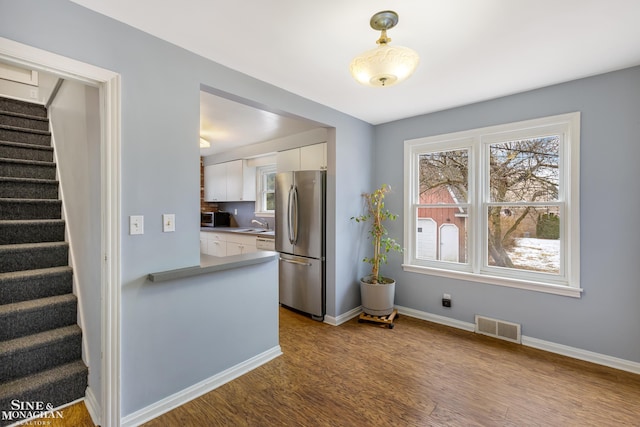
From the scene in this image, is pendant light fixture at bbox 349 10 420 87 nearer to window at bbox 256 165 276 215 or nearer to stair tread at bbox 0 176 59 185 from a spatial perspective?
stair tread at bbox 0 176 59 185

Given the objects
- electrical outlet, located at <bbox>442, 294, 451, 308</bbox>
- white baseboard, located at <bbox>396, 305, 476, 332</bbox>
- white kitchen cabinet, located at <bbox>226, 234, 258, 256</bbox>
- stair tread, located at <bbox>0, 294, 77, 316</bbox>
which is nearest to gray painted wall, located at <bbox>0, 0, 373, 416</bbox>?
stair tread, located at <bbox>0, 294, 77, 316</bbox>

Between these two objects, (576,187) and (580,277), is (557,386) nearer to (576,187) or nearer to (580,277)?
(580,277)

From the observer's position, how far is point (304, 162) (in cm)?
416

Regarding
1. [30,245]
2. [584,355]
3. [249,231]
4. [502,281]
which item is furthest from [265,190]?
[584,355]

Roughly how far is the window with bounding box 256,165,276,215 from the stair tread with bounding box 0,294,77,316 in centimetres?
337

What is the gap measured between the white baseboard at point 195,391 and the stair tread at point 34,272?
131cm

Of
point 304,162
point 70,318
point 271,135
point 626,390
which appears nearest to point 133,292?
point 70,318

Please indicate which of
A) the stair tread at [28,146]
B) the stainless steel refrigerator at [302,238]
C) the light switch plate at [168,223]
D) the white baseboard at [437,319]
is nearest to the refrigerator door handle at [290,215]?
the stainless steel refrigerator at [302,238]

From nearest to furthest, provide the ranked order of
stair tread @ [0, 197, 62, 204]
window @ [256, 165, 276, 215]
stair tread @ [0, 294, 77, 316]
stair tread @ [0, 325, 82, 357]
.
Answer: stair tread @ [0, 325, 82, 357]
stair tread @ [0, 294, 77, 316]
stair tread @ [0, 197, 62, 204]
window @ [256, 165, 276, 215]

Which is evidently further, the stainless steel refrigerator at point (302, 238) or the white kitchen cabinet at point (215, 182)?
the white kitchen cabinet at point (215, 182)

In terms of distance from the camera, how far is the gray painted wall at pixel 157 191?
1608 millimetres

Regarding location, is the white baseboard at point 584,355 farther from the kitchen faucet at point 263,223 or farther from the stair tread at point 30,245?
the stair tread at point 30,245

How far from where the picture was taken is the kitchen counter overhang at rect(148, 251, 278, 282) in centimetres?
189

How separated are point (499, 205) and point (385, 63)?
217cm
